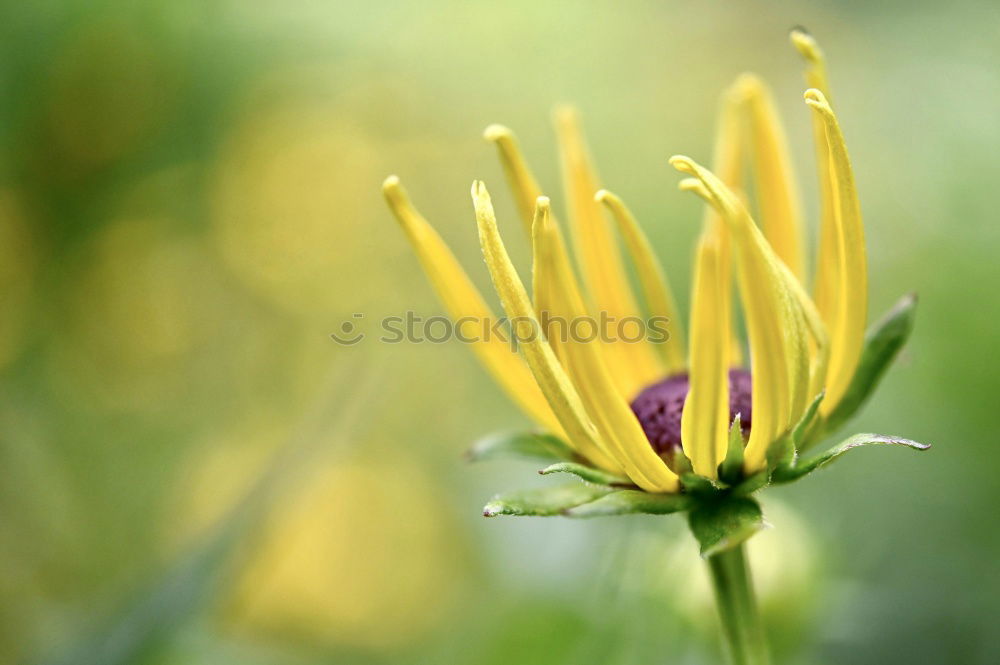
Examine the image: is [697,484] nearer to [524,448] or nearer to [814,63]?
[524,448]

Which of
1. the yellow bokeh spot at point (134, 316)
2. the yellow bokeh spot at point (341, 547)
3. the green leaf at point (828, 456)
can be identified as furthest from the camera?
the yellow bokeh spot at point (134, 316)

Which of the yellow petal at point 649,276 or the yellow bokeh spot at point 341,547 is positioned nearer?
the yellow petal at point 649,276

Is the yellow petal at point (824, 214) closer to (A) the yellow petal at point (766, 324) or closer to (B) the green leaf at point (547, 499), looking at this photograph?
(A) the yellow petal at point (766, 324)

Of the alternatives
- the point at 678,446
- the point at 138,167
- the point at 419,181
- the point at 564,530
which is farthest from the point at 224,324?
the point at 678,446

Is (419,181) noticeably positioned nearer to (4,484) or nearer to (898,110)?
(898,110)

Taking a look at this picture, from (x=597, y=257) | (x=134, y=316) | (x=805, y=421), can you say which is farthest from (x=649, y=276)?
(x=134, y=316)

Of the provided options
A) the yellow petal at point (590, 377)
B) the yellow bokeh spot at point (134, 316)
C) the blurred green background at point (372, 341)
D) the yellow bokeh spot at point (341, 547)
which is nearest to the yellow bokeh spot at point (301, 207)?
the blurred green background at point (372, 341)
